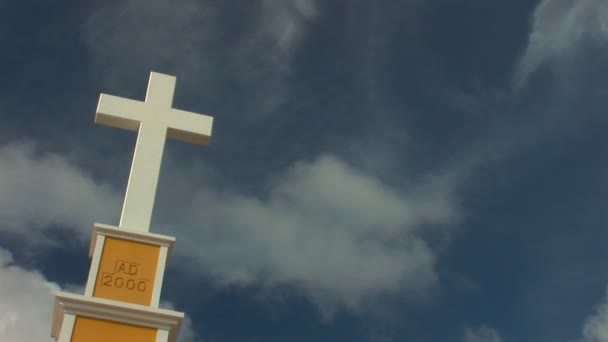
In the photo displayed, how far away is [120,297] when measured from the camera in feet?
25.6

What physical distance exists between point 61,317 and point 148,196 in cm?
165

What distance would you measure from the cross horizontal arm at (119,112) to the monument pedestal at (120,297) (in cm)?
169

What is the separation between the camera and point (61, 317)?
24.5 feet

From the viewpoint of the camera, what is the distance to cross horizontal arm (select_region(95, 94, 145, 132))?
30.3 feet

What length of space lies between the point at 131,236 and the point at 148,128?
61.8 inches

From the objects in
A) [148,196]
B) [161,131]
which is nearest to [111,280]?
[148,196]

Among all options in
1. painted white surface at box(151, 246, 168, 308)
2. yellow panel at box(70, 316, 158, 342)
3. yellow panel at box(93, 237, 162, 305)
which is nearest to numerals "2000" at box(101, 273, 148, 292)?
yellow panel at box(93, 237, 162, 305)

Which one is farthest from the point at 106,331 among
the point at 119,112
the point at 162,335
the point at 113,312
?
the point at 119,112

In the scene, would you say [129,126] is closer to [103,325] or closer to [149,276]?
[149,276]

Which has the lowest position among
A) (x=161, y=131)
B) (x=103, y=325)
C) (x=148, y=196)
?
(x=103, y=325)

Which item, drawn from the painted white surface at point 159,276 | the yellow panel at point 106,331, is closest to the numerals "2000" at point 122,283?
the painted white surface at point 159,276

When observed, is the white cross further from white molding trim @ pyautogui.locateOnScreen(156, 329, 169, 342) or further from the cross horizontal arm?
white molding trim @ pyautogui.locateOnScreen(156, 329, 169, 342)

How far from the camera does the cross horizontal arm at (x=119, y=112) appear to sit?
9250 mm

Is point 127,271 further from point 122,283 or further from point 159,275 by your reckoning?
point 159,275
